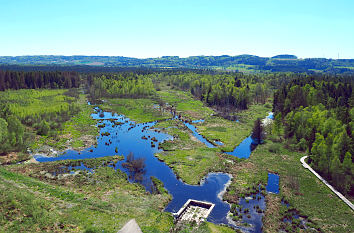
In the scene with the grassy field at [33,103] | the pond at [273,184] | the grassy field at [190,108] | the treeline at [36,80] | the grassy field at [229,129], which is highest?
the treeline at [36,80]

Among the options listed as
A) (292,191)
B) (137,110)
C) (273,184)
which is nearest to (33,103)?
(137,110)

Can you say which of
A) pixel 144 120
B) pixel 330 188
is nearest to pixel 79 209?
pixel 330 188

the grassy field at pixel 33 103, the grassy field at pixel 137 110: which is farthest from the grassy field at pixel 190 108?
the grassy field at pixel 33 103

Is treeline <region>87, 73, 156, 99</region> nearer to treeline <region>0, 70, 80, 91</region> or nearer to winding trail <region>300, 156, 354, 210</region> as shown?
treeline <region>0, 70, 80, 91</region>

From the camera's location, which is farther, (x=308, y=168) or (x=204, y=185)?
(x=308, y=168)

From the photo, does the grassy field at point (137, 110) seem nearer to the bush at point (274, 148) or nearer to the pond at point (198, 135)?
the pond at point (198, 135)

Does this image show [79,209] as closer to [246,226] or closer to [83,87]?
[246,226]

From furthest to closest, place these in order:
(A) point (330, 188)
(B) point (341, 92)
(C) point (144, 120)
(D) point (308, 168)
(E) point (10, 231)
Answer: (C) point (144, 120) < (B) point (341, 92) < (D) point (308, 168) < (A) point (330, 188) < (E) point (10, 231)
